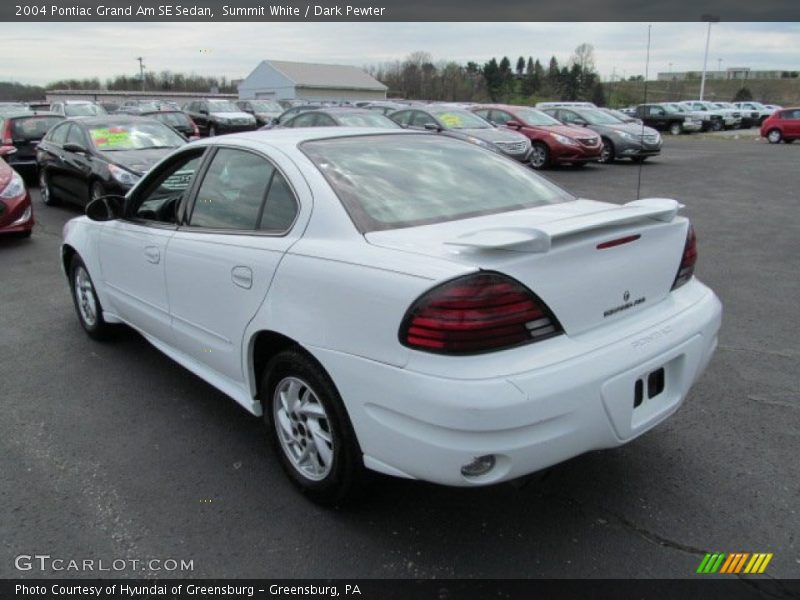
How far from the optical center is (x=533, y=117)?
1784 centimetres

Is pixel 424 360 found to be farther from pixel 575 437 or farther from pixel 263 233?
pixel 263 233

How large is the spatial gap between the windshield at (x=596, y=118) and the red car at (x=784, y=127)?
10632mm

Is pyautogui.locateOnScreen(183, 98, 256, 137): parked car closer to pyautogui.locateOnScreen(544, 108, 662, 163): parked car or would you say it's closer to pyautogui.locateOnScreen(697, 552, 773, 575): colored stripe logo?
pyautogui.locateOnScreen(544, 108, 662, 163): parked car

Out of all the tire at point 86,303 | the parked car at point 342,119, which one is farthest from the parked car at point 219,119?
the tire at point 86,303

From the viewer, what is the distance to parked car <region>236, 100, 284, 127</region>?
2848 cm

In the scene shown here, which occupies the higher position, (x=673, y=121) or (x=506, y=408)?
Result: (x=673, y=121)

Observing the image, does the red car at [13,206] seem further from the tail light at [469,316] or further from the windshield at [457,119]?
the windshield at [457,119]

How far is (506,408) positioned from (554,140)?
15.3m

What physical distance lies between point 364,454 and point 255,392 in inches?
34.2

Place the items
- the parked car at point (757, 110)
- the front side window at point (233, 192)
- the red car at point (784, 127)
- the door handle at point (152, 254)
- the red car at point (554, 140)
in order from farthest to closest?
the parked car at point (757, 110) → the red car at point (784, 127) → the red car at point (554, 140) → the door handle at point (152, 254) → the front side window at point (233, 192)

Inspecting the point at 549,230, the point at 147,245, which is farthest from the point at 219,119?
the point at 549,230

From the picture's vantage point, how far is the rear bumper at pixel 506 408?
2.19 metres

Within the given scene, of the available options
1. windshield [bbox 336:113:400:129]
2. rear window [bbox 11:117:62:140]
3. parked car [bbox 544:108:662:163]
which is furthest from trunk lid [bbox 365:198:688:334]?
parked car [bbox 544:108:662:163]

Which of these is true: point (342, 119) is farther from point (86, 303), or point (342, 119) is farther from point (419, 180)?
point (419, 180)
